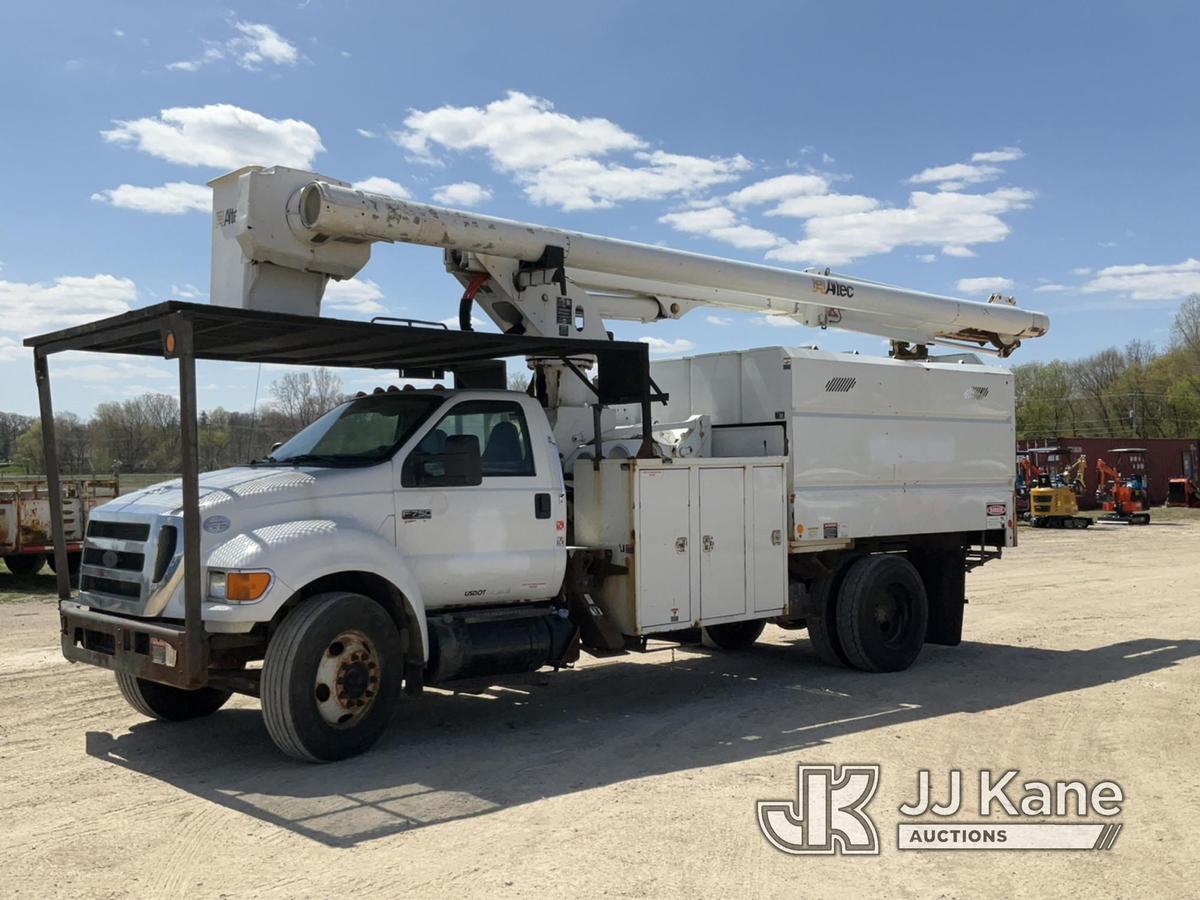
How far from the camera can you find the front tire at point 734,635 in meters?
11.9

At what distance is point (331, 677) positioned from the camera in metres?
6.99

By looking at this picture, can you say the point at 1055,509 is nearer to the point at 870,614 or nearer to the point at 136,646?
the point at 870,614

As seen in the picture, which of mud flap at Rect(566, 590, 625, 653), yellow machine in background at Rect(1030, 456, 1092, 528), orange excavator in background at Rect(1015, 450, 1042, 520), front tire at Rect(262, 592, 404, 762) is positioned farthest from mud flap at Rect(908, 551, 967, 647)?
orange excavator in background at Rect(1015, 450, 1042, 520)

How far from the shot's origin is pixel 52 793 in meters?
6.58

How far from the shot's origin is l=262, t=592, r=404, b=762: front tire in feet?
22.3

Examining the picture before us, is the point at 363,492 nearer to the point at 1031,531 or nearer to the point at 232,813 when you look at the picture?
the point at 232,813

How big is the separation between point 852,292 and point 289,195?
6.30 metres

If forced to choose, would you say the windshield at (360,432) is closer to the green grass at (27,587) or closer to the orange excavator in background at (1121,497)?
the green grass at (27,587)

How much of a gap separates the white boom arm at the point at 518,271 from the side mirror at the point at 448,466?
4.72 ft

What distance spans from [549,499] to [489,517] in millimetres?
550

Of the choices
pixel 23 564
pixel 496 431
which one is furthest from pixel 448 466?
pixel 23 564

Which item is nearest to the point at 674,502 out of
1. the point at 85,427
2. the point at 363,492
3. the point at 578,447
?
the point at 578,447

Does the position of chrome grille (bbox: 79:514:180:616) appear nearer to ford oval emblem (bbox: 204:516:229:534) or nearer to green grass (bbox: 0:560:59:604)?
ford oval emblem (bbox: 204:516:229:534)

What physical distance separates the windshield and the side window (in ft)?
0.66
